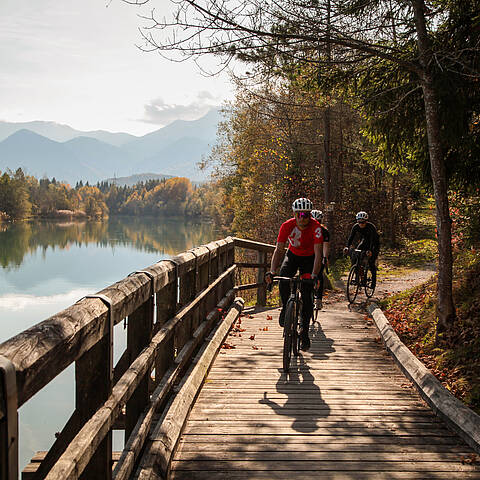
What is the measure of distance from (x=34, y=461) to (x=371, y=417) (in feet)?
11.8

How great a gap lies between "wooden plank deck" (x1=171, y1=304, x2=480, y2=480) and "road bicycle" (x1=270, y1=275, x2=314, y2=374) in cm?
24

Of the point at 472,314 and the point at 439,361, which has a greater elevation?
the point at 472,314

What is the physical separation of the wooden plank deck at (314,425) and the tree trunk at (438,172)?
1.19 m

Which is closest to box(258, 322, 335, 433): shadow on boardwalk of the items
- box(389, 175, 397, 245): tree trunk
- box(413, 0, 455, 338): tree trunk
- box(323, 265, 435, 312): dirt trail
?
box(413, 0, 455, 338): tree trunk

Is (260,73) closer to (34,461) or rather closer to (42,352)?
(34,461)

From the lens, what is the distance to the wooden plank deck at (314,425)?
12.1 feet

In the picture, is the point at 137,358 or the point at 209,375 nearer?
the point at 137,358

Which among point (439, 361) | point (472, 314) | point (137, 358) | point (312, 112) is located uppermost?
point (312, 112)

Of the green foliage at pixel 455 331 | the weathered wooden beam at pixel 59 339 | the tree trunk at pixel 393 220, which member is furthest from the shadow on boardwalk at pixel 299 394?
the tree trunk at pixel 393 220

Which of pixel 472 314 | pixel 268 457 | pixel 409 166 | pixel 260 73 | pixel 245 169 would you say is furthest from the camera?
pixel 245 169

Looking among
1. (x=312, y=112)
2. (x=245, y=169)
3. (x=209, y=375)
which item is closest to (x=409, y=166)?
(x=209, y=375)

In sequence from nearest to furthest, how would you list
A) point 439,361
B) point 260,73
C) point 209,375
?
point 209,375
point 439,361
point 260,73

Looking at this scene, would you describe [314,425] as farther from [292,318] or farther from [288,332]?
[292,318]

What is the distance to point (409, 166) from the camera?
9.83 metres
